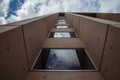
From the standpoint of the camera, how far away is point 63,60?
8.14 ft

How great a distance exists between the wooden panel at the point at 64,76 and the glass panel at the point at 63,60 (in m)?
0.38

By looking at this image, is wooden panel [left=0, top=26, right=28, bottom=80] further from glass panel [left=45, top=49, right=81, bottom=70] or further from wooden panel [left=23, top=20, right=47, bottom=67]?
glass panel [left=45, top=49, right=81, bottom=70]

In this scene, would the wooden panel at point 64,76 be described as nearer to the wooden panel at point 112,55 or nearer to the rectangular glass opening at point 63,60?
the wooden panel at point 112,55

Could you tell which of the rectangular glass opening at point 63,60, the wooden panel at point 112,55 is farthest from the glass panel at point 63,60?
the wooden panel at point 112,55

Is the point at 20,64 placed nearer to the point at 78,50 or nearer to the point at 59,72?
the point at 59,72

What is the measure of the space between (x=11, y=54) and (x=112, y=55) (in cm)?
106

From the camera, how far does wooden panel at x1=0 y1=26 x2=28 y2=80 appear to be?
1.02 metres

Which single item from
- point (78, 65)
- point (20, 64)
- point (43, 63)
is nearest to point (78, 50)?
point (78, 65)

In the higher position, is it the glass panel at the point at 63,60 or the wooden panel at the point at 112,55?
the wooden panel at the point at 112,55

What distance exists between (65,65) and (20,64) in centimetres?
102

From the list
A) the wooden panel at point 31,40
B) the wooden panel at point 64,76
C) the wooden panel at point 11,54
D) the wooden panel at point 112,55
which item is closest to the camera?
the wooden panel at point 11,54

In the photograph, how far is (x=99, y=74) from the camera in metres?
1.67

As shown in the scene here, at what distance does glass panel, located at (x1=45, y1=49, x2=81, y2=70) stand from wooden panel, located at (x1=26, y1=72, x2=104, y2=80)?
379mm

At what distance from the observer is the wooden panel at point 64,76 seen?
5.30 feet
